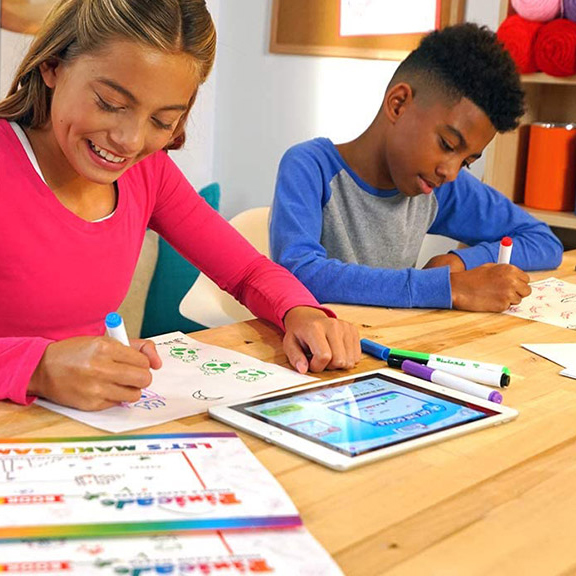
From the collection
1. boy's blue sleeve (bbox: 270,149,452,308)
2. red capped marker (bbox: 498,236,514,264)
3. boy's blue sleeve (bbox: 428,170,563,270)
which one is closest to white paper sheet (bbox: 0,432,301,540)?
boy's blue sleeve (bbox: 270,149,452,308)

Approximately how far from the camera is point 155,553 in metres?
0.62

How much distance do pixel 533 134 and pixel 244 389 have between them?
163cm

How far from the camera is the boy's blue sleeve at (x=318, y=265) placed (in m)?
1.48

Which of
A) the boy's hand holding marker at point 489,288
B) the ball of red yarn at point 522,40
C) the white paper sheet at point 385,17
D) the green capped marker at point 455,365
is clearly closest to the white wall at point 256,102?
the white paper sheet at point 385,17

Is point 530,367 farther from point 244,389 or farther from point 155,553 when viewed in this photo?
point 155,553

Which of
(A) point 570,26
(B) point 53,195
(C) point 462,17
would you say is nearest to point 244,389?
(B) point 53,195

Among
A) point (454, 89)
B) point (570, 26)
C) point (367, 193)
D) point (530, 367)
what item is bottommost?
point (530, 367)

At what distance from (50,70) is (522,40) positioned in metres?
1.43

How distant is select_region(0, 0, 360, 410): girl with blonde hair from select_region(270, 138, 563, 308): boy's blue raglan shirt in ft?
0.59

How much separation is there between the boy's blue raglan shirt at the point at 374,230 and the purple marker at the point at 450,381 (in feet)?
1.29

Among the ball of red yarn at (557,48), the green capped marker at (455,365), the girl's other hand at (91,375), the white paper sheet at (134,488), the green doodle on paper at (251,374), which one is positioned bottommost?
the green doodle on paper at (251,374)

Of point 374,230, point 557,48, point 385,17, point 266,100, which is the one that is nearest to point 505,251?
point 374,230

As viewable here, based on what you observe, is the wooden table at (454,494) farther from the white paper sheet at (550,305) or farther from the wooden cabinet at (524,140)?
the wooden cabinet at (524,140)

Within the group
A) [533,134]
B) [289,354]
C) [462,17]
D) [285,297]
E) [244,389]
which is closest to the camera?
[244,389]
